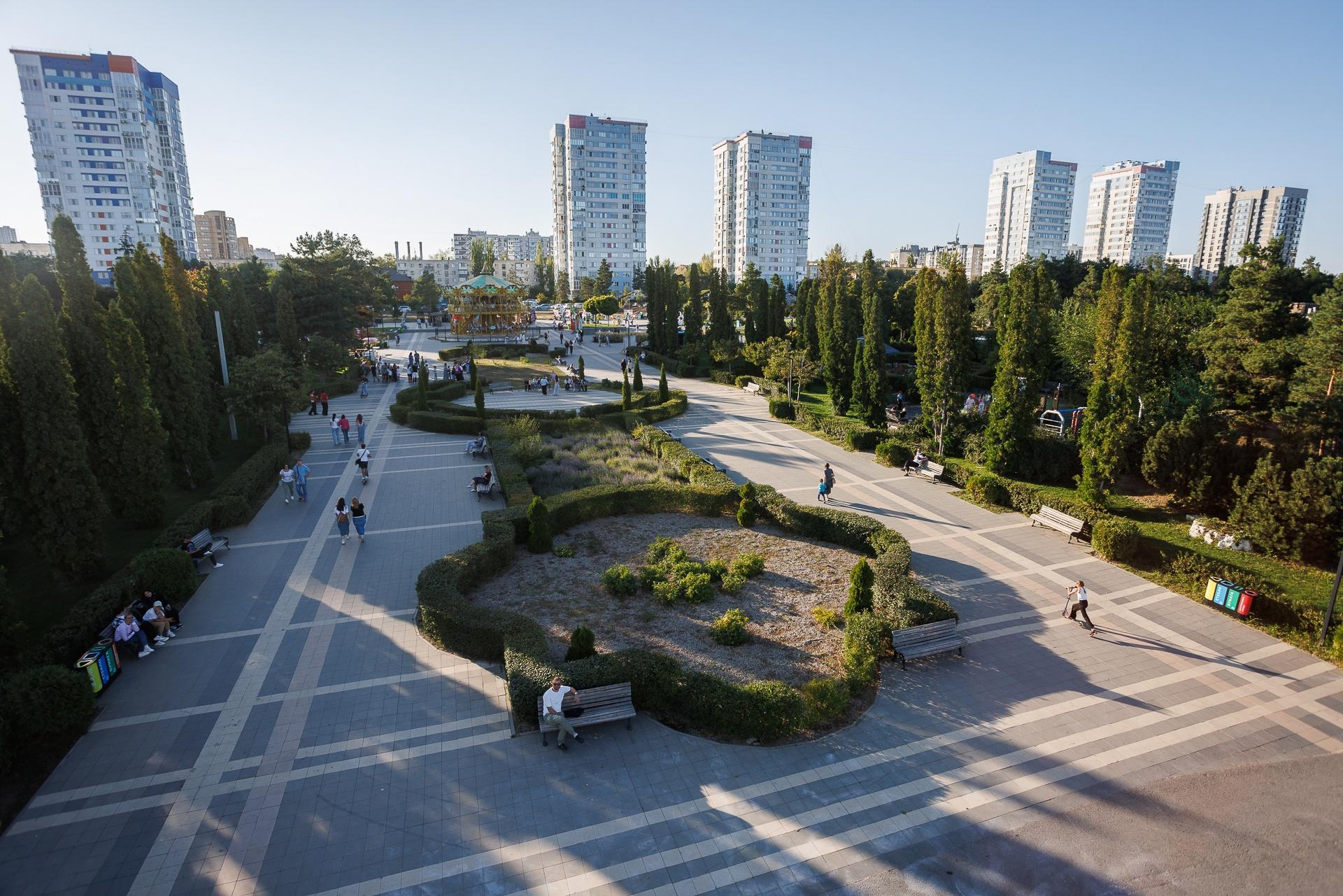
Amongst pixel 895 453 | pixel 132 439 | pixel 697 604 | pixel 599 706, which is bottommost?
pixel 697 604

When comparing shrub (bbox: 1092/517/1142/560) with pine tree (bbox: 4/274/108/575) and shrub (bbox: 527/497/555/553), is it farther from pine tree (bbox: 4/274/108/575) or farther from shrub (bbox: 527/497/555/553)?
pine tree (bbox: 4/274/108/575)

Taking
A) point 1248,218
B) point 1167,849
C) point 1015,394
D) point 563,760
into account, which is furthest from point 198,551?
point 1248,218

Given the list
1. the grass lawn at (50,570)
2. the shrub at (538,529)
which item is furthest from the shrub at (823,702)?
the grass lawn at (50,570)

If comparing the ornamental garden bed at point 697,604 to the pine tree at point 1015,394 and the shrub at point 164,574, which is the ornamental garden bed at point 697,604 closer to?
the shrub at point 164,574

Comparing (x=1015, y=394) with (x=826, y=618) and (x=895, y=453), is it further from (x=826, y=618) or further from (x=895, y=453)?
(x=826, y=618)

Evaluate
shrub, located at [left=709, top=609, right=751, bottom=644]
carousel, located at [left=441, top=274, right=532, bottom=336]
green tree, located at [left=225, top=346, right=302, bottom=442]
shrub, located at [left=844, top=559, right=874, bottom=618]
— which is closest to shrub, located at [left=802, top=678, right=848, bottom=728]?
shrub, located at [left=709, top=609, right=751, bottom=644]

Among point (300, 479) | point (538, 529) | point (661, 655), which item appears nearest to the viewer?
point (661, 655)

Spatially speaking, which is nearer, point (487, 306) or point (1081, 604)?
point (1081, 604)

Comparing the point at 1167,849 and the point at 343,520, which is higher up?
the point at 343,520
